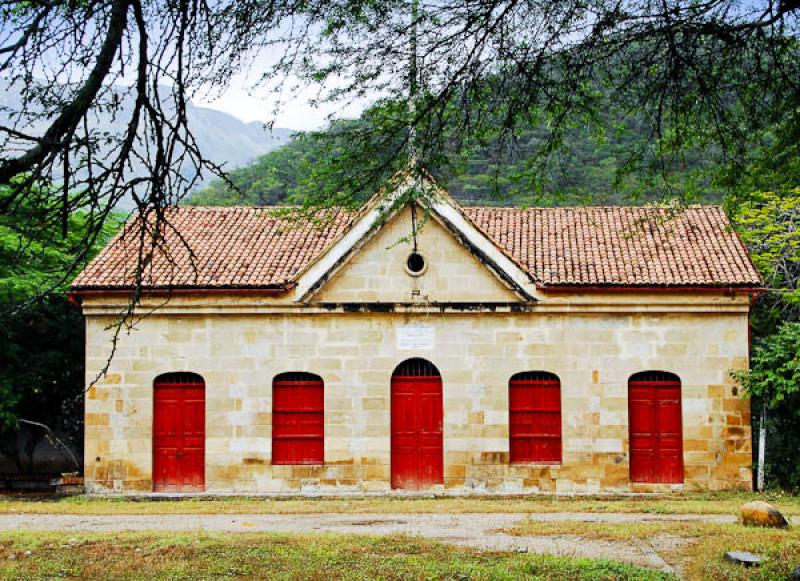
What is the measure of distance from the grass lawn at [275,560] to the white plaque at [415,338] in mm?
7508

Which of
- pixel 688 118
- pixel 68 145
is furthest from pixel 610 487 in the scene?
pixel 68 145

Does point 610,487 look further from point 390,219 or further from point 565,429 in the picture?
point 390,219

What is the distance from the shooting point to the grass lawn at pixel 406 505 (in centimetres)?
1673

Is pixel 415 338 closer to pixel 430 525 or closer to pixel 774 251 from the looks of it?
pixel 430 525

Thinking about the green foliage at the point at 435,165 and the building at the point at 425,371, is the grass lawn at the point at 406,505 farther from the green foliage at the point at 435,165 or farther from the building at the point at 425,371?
the green foliage at the point at 435,165

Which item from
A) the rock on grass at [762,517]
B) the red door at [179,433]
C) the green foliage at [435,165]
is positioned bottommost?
the rock on grass at [762,517]

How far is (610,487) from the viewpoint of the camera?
1956cm

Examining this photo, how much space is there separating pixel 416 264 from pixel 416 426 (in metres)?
3.20

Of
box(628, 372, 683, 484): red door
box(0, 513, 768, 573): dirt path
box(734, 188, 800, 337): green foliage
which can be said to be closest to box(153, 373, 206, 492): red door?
box(0, 513, 768, 573): dirt path

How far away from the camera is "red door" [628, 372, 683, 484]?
19719 millimetres

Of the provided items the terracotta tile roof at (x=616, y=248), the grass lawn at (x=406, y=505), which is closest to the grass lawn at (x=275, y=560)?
the grass lawn at (x=406, y=505)

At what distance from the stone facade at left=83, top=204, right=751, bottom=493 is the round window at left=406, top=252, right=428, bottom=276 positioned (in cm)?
12

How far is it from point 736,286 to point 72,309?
14982mm

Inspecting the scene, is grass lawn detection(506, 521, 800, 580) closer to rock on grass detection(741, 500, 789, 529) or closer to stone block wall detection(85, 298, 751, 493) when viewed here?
rock on grass detection(741, 500, 789, 529)
